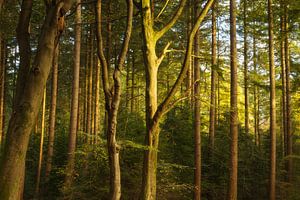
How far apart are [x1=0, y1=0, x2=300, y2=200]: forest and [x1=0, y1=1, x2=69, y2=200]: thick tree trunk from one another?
0.04ft

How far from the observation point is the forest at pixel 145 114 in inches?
161

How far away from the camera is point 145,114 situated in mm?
6961

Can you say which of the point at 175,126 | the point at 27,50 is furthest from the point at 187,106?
the point at 27,50

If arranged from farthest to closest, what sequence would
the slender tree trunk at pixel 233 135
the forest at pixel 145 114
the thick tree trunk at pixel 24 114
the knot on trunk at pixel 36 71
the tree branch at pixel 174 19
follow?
the slender tree trunk at pixel 233 135 < the tree branch at pixel 174 19 < the forest at pixel 145 114 < the knot on trunk at pixel 36 71 < the thick tree trunk at pixel 24 114

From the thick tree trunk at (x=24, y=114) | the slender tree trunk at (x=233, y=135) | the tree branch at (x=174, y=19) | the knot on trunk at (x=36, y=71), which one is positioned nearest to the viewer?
the thick tree trunk at (x=24, y=114)

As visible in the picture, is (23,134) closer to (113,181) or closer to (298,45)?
(113,181)

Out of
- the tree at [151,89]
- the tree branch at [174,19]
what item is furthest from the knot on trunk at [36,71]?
the tree branch at [174,19]

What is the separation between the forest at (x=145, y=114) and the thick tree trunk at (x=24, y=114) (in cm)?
1

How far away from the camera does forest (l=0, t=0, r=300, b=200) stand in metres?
4.09

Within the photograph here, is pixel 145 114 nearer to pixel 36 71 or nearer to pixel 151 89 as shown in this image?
pixel 151 89

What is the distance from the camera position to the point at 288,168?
1495 cm

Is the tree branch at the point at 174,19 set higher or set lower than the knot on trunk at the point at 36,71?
higher

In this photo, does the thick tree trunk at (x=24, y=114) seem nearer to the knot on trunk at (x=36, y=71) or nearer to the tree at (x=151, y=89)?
the knot on trunk at (x=36, y=71)

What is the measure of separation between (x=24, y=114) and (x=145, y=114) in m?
3.55
